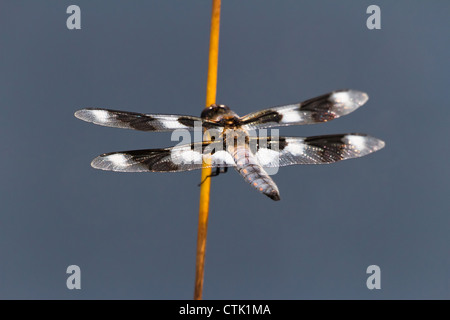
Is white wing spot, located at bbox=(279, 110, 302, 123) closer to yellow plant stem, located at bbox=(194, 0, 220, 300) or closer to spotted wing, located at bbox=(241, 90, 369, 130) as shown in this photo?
spotted wing, located at bbox=(241, 90, 369, 130)

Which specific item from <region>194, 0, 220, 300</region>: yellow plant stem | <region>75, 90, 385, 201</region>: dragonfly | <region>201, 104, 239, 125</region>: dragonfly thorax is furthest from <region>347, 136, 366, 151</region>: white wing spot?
<region>194, 0, 220, 300</region>: yellow plant stem

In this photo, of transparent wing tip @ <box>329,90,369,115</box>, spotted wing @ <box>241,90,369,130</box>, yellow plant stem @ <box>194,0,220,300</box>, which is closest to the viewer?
yellow plant stem @ <box>194,0,220,300</box>

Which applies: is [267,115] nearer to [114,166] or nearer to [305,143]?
[305,143]

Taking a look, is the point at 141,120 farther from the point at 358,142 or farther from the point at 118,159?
the point at 358,142

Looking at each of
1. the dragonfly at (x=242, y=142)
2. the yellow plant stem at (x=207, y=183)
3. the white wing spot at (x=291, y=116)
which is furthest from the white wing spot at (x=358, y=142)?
the yellow plant stem at (x=207, y=183)

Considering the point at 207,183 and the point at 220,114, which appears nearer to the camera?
the point at 207,183

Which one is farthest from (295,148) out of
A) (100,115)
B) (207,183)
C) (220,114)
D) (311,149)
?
(100,115)
